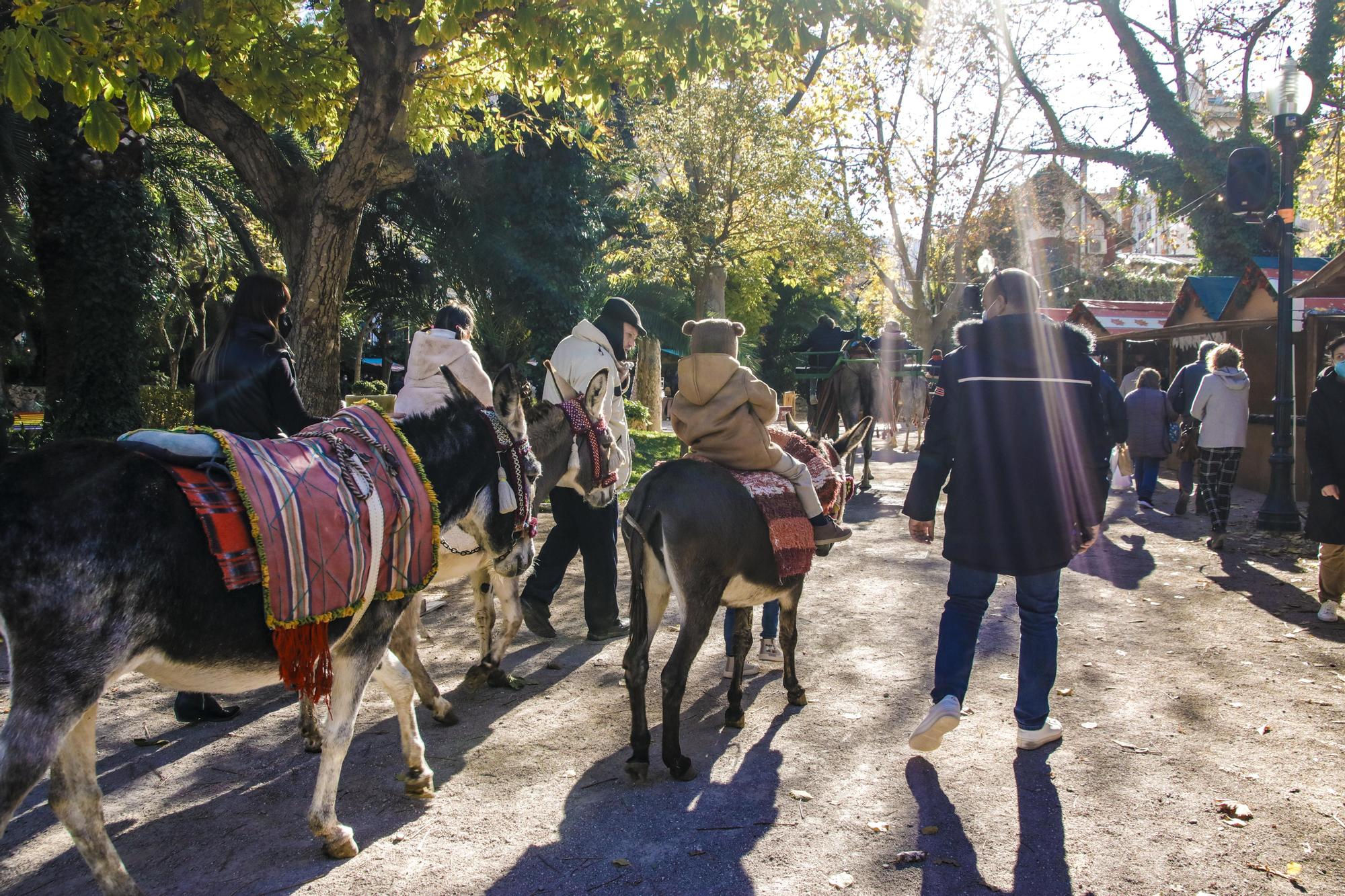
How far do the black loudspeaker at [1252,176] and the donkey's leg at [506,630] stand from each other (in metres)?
9.58

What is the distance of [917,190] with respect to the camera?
2603 cm

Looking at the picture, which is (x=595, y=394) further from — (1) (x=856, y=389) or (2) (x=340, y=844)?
(1) (x=856, y=389)

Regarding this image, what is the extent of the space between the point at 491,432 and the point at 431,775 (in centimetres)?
153

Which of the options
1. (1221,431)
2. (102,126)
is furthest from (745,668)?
(1221,431)

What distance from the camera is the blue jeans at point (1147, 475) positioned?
12.1m

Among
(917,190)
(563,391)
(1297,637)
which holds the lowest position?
(1297,637)

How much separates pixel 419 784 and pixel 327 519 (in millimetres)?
1416

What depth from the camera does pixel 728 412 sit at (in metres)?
4.57

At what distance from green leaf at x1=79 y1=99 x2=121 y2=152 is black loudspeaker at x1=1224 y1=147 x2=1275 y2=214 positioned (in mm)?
10880

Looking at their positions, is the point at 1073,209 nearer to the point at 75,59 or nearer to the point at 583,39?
the point at 583,39

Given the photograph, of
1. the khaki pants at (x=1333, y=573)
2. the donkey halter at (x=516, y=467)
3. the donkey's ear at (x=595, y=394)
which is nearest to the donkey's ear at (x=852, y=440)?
the donkey's ear at (x=595, y=394)

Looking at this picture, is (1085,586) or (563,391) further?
(1085,586)

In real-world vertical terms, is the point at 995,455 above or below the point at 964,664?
above

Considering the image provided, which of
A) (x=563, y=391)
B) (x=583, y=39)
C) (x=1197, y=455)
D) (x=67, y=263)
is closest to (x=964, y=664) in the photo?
(x=563, y=391)
